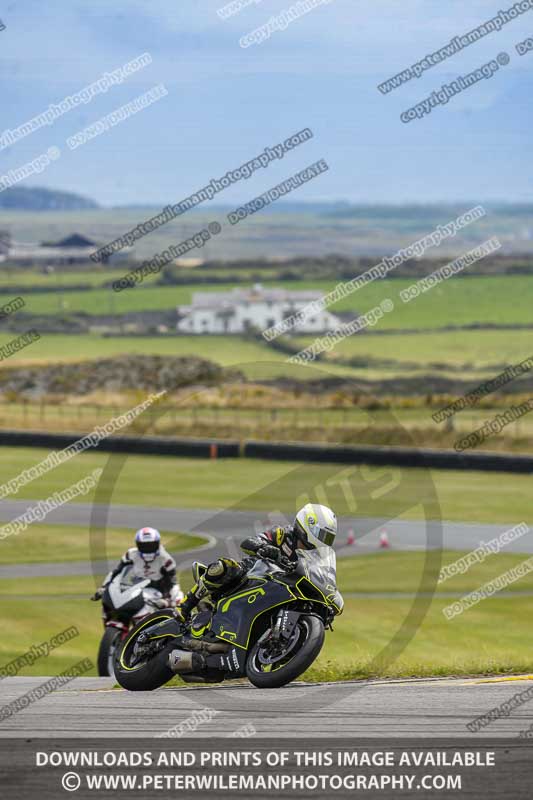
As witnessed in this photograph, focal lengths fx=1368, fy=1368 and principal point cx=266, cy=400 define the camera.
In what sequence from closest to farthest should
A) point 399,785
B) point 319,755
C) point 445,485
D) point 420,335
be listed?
point 399,785, point 319,755, point 445,485, point 420,335

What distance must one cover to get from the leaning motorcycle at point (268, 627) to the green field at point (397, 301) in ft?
460

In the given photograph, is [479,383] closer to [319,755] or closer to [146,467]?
[146,467]

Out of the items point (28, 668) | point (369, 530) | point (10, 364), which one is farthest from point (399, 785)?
point (10, 364)

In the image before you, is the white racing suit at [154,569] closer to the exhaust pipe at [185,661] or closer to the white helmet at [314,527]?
the exhaust pipe at [185,661]

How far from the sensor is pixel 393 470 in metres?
44.8

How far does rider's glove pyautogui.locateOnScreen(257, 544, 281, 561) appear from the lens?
10.7m

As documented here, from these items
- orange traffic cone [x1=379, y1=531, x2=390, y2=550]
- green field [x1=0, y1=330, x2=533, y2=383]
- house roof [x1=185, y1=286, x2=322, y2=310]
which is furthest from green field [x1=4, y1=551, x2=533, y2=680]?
house roof [x1=185, y1=286, x2=322, y2=310]

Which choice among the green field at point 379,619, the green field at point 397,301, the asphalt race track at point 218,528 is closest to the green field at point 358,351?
the green field at point 397,301

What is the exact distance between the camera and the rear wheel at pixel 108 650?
48.7ft

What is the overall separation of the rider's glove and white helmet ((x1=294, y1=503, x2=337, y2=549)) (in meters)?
0.22

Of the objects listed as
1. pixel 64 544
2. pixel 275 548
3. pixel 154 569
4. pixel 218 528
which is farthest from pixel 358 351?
pixel 275 548

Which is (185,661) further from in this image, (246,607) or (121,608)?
(121,608)

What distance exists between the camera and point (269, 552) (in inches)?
422

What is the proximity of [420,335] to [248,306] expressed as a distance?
1874 centimetres
